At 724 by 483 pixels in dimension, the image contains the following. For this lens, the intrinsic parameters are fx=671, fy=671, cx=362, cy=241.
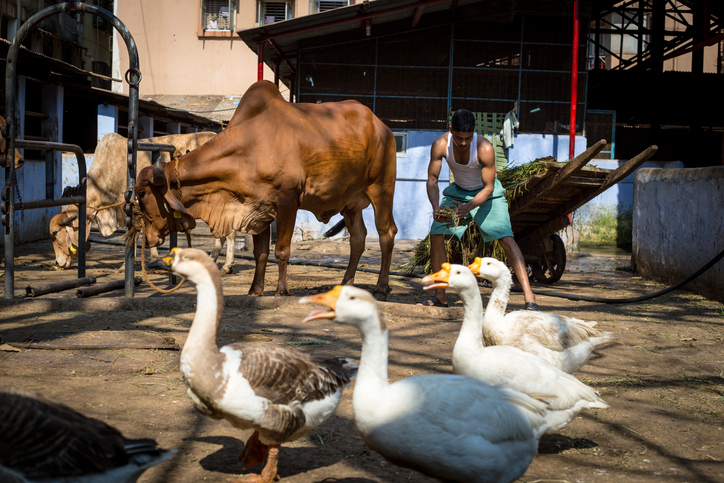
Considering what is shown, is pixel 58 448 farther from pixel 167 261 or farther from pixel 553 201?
pixel 553 201

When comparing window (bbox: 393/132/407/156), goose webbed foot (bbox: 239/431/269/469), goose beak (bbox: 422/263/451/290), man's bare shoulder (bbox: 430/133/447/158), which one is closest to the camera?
goose webbed foot (bbox: 239/431/269/469)

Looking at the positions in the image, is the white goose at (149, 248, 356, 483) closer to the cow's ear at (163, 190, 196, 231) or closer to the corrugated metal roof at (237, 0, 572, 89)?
the cow's ear at (163, 190, 196, 231)

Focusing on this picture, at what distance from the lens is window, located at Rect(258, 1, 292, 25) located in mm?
24672

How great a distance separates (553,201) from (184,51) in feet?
65.4

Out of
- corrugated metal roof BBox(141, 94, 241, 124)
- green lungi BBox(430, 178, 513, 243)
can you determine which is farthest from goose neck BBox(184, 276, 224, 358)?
corrugated metal roof BBox(141, 94, 241, 124)

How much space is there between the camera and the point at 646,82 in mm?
19609

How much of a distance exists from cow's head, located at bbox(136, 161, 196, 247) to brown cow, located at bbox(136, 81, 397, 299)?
0.03 feet

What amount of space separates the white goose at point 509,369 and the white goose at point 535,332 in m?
0.65

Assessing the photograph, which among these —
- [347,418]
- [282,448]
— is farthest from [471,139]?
[282,448]

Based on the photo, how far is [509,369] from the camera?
11.5 feet

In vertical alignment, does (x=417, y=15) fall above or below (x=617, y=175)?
above

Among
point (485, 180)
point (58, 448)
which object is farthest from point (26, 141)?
point (58, 448)

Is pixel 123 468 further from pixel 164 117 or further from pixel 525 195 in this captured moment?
pixel 164 117

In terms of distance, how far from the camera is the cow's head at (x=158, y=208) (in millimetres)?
6859
